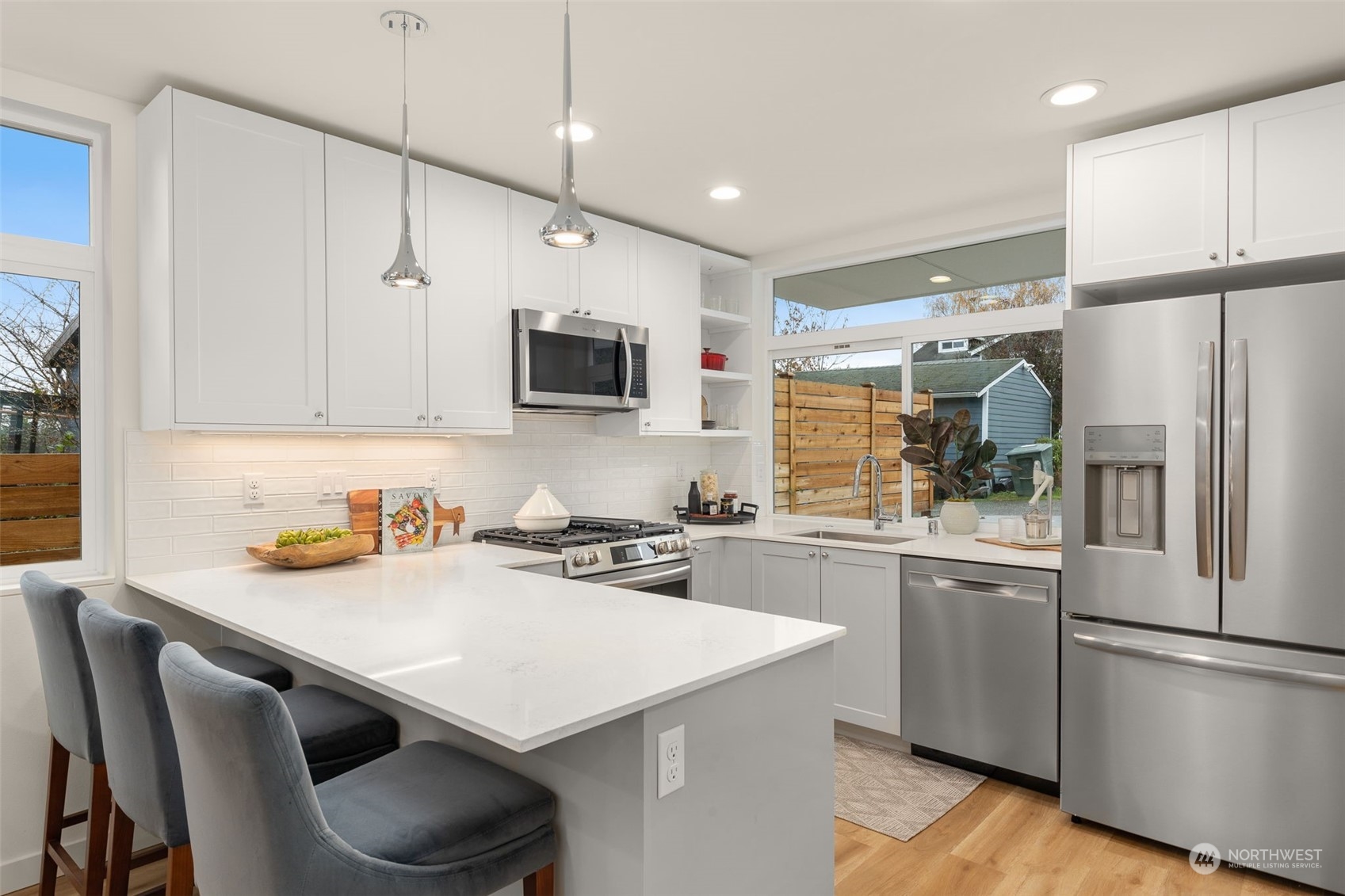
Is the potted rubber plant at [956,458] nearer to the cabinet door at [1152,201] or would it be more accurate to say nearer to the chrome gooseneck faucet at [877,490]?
the chrome gooseneck faucet at [877,490]

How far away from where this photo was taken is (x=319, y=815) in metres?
1.17

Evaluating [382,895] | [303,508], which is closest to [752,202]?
[303,508]

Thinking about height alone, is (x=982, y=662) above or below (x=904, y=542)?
below

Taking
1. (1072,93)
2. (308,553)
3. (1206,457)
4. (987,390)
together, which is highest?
(1072,93)

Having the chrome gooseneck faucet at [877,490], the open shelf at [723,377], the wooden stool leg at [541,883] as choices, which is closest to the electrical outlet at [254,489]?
the wooden stool leg at [541,883]

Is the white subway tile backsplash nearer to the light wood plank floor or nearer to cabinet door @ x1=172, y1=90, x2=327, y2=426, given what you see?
cabinet door @ x1=172, y1=90, x2=327, y2=426

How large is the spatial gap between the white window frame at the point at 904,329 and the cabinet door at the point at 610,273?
1.09m

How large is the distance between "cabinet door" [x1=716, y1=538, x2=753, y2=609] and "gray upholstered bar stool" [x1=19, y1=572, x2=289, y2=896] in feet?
8.48

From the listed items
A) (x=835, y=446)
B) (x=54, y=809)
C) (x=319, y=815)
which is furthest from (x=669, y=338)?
(x=319, y=815)

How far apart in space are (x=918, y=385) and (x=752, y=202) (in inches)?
52.0

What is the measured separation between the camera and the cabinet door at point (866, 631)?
11.0ft

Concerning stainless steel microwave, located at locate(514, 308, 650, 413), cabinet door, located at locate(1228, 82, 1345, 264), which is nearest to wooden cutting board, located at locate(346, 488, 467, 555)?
stainless steel microwave, located at locate(514, 308, 650, 413)

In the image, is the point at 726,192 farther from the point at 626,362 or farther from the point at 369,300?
the point at 369,300

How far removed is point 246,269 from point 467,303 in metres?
0.84
